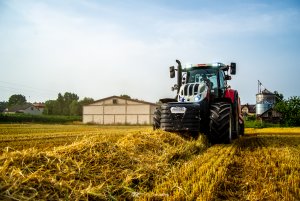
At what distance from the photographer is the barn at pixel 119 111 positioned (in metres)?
53.2

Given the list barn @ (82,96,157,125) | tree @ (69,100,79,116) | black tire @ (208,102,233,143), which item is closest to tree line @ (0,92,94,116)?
tree @ (69,100,79,116)

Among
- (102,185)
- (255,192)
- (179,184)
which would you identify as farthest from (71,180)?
(255,192)

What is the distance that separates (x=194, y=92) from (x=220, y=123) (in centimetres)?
152

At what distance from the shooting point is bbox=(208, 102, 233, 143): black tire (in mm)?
9750

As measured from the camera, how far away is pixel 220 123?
384 inches

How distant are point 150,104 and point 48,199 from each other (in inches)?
1937

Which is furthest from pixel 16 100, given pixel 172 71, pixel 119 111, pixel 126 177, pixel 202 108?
pixel 126 177

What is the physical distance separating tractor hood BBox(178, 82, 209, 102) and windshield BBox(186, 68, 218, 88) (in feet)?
2.65

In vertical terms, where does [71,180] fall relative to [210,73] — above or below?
below

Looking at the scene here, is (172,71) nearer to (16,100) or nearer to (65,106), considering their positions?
(65,106)

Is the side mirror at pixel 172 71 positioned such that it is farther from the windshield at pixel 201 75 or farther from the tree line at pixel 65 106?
the tree line at pixel 65 106

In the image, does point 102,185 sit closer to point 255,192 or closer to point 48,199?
point 48,199

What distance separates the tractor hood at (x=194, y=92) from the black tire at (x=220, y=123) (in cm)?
66

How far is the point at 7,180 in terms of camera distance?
357cm
